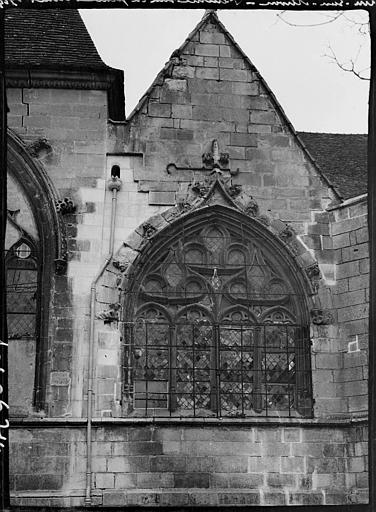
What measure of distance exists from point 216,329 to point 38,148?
9.77 feet

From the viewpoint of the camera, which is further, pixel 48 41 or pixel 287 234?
pixel 48 41

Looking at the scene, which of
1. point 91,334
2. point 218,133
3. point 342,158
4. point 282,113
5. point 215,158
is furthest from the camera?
point 342,158

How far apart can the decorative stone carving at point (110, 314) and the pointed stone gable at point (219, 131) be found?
4.64ft

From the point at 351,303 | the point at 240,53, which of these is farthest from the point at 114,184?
the point at 351,303

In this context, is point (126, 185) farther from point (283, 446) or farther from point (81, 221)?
point (283, 446)

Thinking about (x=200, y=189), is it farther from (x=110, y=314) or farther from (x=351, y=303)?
(x=351, y=303)

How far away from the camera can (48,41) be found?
13.5m

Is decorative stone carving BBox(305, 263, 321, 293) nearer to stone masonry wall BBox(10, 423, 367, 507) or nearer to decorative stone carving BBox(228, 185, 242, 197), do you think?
decorative stone carving BBox(228, 185, 242, 197)

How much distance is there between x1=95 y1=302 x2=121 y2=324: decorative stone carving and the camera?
12.0 m

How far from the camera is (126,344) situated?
39.3ft

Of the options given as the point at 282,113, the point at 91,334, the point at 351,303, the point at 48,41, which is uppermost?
the point at 48,41

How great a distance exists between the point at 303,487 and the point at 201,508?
128 cm

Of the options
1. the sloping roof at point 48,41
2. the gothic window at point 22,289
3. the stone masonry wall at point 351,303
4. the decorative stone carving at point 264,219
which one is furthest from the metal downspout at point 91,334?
the stone masonry wall at point 351,303

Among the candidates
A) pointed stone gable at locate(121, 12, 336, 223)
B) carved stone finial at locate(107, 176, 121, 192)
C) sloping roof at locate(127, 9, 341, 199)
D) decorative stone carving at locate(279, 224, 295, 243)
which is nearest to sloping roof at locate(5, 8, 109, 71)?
sloping roof at locate(127, 9, 341, 199)
